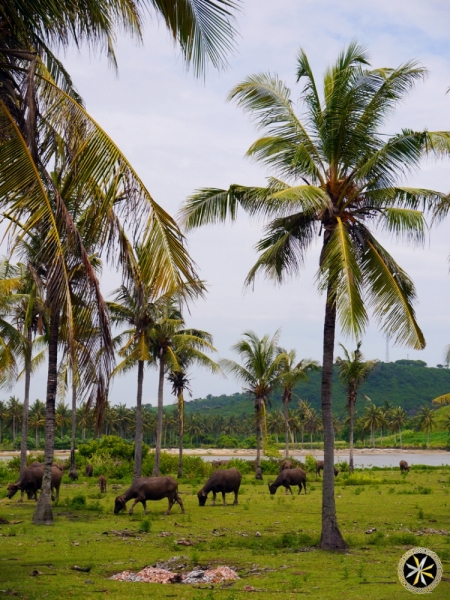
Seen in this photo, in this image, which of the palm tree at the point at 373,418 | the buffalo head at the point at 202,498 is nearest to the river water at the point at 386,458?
the palm tree at the point at 373,418

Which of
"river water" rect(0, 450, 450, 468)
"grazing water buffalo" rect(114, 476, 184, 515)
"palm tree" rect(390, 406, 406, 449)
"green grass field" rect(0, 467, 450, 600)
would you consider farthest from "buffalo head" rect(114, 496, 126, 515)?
"palm tree" rect(390, 406, 406, 449)

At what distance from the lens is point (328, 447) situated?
14914 mm

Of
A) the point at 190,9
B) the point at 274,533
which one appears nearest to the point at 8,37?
the point at 190,9

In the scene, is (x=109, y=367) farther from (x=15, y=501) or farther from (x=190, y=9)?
(x=15, y=501)

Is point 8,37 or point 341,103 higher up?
point 341,103

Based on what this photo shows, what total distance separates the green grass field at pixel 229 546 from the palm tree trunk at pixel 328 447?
0.48 m

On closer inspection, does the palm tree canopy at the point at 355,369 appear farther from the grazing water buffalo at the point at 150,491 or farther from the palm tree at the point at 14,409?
the palm tree at the point at 14,409

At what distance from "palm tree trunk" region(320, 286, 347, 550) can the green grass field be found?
48 centimetres

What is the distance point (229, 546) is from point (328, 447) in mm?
3214

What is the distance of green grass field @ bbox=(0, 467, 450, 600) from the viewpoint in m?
10.6

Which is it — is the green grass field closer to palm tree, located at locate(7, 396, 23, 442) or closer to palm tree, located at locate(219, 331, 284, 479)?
palm tree, located at locate(219, 331, 284, 479)

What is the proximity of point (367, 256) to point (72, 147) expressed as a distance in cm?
848

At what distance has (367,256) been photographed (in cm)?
1490

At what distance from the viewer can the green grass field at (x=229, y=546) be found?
34.7ft
